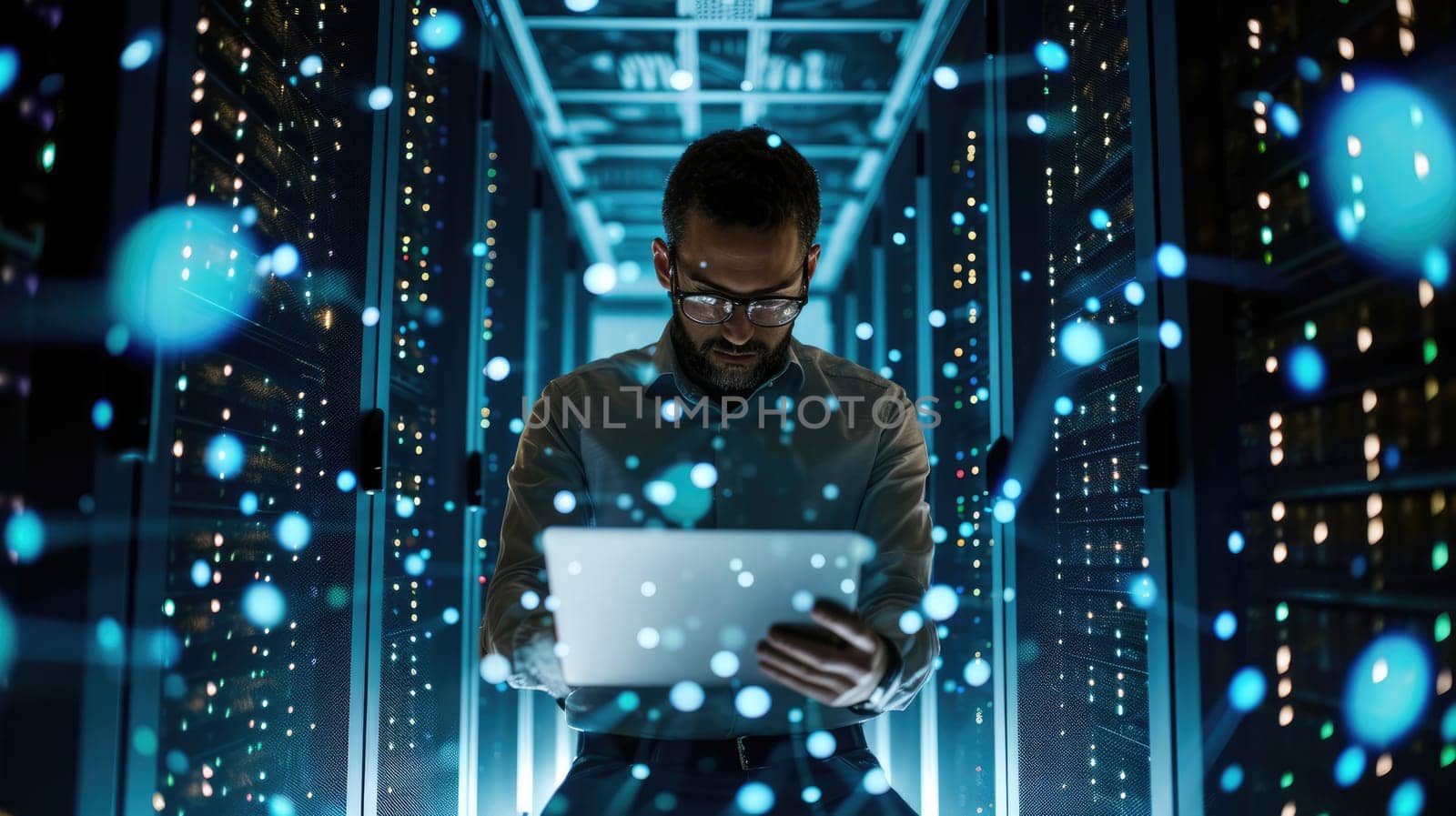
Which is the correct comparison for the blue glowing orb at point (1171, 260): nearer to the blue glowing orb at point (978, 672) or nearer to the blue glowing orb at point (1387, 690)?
the blue glowing orb at point (1387, 690)

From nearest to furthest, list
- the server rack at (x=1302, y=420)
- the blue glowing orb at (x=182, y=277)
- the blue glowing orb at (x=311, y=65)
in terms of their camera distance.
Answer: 1. the blue glowing orb at (x=182, y=277)
2. the server rack at (x=1302, y=420)
3. the blue glowing orb at (x=311, y=65)

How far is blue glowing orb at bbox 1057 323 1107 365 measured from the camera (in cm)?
152

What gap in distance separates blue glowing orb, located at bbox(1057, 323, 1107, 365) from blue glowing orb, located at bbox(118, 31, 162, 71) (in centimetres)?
133

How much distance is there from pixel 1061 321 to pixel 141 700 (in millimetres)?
1502

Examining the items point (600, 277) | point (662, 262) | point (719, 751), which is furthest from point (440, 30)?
point (600, 277)

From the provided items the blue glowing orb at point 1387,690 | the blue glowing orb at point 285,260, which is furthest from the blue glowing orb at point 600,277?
the blue glowing orb at point 1387,690

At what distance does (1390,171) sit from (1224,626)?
59 cm

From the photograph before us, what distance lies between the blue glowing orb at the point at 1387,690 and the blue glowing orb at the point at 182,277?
139cm

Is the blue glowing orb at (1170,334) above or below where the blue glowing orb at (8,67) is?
below

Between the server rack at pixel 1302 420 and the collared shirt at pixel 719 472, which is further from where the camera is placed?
the collared shirt at pixel 719 472

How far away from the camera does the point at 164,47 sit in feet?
Result: 3.21

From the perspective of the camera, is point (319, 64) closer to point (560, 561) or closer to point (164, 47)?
point (164, 47)

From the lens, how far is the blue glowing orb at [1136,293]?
4.04ft

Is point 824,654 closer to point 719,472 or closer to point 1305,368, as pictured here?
point 719,472
